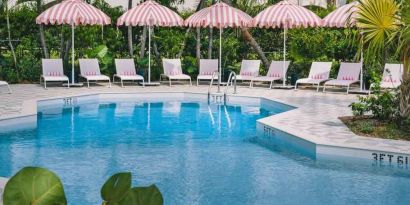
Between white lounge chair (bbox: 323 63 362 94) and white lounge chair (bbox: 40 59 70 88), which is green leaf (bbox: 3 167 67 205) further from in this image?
white lounge chair (bbox: 40 59 70 88)

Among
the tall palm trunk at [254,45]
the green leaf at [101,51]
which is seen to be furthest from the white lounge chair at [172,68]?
the tall palm trunk at [254,45]

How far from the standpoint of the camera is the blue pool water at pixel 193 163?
301 inches

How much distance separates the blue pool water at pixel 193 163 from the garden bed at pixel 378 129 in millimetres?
1420

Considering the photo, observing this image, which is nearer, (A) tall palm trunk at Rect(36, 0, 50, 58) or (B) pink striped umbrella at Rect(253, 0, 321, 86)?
(B) pink striped umbrella at Rect(253, 0, 321, 86)

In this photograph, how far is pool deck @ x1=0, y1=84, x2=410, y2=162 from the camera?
31.8 ft

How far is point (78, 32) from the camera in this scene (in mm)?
21812

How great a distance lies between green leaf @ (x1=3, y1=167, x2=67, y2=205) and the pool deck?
358 inches

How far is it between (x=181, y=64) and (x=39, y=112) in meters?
7.88

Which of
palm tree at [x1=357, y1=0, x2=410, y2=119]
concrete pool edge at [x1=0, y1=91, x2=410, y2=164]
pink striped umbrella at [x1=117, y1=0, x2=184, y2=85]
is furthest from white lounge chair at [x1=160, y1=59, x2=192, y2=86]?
palm tree at [x1=357, y1=0, x2=410, y2=119]

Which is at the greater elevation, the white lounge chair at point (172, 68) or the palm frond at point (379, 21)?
the palm frond at point (379, 21)

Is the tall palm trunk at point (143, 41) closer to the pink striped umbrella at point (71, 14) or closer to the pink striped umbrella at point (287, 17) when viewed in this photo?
the pink striped umbrella at point (71, 14)

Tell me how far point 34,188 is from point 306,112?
13685 mm

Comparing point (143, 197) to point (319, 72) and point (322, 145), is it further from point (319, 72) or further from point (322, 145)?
point (319, 72)

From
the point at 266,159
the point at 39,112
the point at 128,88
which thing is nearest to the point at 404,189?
the point at 266,159
